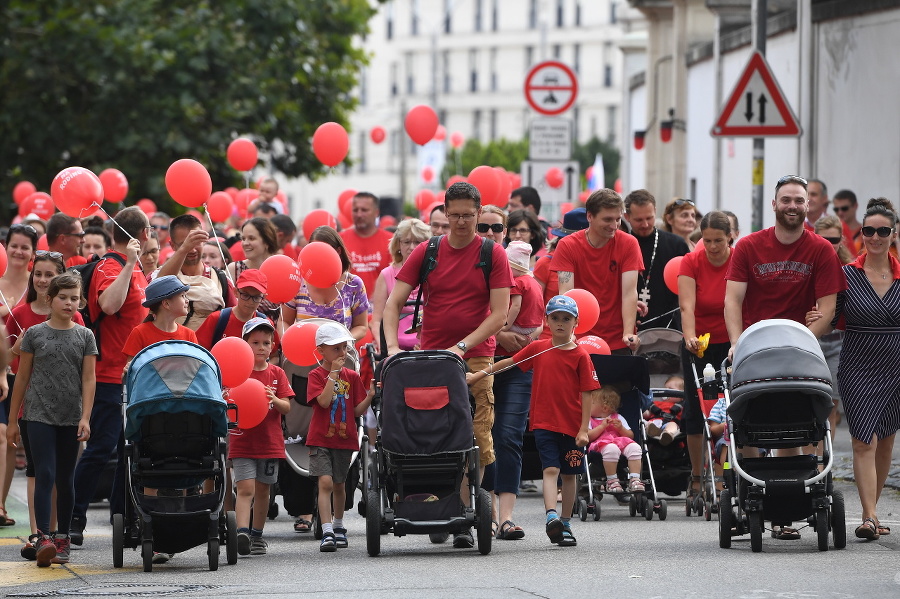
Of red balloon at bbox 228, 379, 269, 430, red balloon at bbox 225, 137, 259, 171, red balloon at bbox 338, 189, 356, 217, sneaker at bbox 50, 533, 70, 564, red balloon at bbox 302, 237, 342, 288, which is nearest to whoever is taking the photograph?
sneaker at bbox 50, 533, 70, 564

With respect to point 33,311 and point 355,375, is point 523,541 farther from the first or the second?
point 33,311

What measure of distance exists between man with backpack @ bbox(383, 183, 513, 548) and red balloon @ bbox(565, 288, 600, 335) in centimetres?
115

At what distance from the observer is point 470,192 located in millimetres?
10562

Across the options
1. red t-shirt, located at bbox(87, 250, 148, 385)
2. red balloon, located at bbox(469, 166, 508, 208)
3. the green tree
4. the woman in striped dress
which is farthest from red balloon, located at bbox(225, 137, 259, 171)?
the green tree

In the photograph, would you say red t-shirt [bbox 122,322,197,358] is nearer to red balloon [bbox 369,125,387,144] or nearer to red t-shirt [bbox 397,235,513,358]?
red t-shirt [bbox 397,235,513,358]

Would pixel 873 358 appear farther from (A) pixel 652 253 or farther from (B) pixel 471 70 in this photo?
(B) pixel 471 70

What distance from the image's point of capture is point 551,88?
20.0 metres

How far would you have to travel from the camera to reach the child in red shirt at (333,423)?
11.0 meters

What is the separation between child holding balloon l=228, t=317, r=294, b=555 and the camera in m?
11.0

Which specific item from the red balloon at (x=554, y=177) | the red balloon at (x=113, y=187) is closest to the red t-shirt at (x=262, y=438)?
the red balloon at (x=113, y=187)

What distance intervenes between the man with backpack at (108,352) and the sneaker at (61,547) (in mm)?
373

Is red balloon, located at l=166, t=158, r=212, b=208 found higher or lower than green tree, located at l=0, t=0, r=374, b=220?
lower

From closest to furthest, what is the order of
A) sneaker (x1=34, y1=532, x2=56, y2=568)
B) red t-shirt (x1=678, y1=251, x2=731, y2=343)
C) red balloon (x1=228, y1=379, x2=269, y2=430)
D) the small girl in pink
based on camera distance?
sneaker (x1=34, y1=532, x2=56, y2=568)
red balloon (x1=228, y1=379, x2=269, y2=430)
red t-shirt (x1=678, y1=251, x2=731, y2=343)
the small girl in pink

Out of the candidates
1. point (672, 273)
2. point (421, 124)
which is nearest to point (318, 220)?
point (421, 124)
